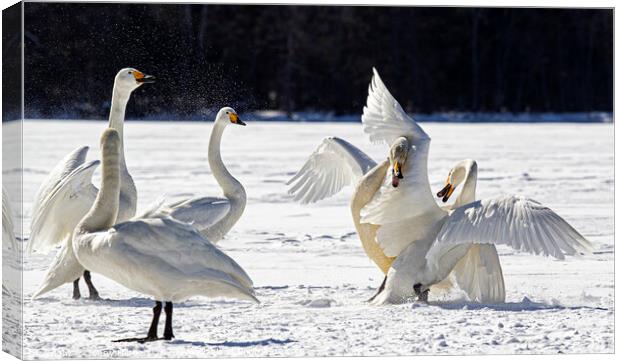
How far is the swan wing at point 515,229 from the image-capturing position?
5.60 m

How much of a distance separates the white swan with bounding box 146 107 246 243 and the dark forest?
15.8 inches

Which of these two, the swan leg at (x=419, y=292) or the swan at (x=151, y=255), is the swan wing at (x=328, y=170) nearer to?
the swan leg at (x=419, y=292)

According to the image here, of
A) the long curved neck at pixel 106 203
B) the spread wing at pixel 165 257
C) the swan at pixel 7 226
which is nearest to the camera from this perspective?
the spread wing at pixel 165 257

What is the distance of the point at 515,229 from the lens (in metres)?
5.62

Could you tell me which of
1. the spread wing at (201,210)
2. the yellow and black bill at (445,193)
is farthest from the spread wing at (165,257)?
the yellow and black bill at (445,193)

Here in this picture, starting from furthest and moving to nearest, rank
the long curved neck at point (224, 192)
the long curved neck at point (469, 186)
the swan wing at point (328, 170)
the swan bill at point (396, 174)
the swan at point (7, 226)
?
the swan wing at point (328, 170), the long curved neck at point (224, 192), the long curved neck at point (469, 186), the swan bill at point (396, 174), the swan at point (7, 226)

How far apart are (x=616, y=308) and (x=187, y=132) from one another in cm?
1106

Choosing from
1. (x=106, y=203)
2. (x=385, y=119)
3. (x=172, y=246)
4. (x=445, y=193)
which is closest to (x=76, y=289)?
(x=106, y=203)

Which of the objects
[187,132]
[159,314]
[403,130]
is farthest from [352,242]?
[187,132]

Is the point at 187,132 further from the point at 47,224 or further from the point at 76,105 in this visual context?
the point at 47,224

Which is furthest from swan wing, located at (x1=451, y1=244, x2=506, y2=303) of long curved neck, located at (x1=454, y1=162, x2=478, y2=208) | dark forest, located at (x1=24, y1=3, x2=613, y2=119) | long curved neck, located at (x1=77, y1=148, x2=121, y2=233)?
long curved neck, located at (x1=77, y1=148, x2=121, y2=233)

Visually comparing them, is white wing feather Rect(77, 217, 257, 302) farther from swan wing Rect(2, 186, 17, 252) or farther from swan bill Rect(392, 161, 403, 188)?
swan bill Rect(392, 161, 403, 188)

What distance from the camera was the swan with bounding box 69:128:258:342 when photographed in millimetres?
4824

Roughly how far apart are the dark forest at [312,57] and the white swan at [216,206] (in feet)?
1.32
